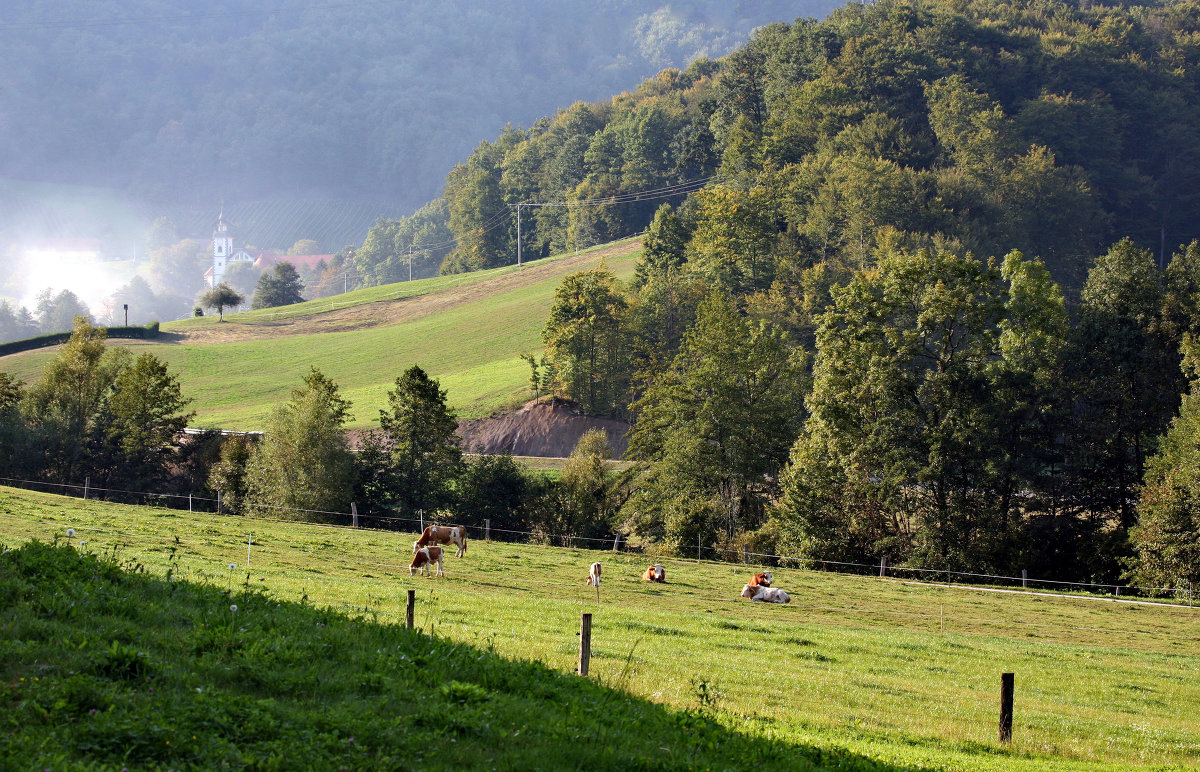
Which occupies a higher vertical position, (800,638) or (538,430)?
(538,430)

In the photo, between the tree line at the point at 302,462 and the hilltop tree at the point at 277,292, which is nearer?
the tree line at the point at 302,462

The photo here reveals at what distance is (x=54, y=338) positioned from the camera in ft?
358

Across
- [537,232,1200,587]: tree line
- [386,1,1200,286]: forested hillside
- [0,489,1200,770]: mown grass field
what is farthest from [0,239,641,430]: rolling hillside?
[0,489,1200,770]: mown grass field

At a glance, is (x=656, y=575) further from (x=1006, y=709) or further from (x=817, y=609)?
(x=1006, y=709)

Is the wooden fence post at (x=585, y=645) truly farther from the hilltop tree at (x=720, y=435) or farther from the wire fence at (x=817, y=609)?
the hilltop tree at (x=720, y=435)

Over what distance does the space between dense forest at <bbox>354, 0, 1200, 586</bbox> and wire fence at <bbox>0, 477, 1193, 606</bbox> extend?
2.71ft

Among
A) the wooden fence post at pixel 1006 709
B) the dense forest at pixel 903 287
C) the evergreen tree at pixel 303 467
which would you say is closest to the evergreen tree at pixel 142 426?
the evergreen tree at pixel 303 467

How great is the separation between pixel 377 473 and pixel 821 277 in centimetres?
5295

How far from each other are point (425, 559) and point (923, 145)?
102 metres

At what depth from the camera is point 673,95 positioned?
18888cm

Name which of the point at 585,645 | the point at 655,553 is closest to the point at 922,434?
the point at 655,553

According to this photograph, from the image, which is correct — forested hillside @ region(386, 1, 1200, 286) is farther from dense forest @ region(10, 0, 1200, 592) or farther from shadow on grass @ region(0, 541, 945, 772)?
shadow on grass @ region(0, 541, 945, 772)

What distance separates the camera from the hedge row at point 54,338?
104m

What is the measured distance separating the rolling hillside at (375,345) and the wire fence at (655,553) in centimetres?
2572
